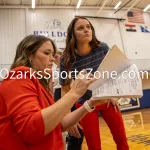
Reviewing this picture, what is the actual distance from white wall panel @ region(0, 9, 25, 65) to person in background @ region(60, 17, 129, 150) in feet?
24.2

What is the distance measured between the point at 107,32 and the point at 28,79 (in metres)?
9.70

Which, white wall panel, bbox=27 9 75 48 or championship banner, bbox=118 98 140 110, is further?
white wall panel, bbox=27 9 75 48

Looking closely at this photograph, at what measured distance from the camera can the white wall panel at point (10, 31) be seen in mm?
8562

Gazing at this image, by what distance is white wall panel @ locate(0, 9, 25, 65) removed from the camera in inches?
337

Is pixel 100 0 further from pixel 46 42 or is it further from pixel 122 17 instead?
pixel 46 42

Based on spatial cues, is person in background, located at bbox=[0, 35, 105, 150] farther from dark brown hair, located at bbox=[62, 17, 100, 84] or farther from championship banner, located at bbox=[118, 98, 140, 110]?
championship banner, located at bbox=[118, 98, 140, 110]

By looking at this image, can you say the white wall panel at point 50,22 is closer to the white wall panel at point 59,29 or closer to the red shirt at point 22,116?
the white wall panel at point 59,29

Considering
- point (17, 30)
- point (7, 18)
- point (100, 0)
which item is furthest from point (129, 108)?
point (7, 18)

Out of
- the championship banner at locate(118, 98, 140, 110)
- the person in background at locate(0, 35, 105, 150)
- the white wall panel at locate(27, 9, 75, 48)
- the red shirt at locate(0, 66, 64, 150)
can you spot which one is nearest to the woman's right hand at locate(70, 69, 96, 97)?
the person in background at locate(0, 35, 105, 150)

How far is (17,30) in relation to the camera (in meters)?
8.91

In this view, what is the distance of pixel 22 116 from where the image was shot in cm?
72

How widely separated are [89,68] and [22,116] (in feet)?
3.14

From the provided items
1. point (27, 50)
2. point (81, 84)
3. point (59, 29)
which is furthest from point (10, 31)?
point (81, 84)

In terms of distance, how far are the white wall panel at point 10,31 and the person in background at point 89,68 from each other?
7387mm
